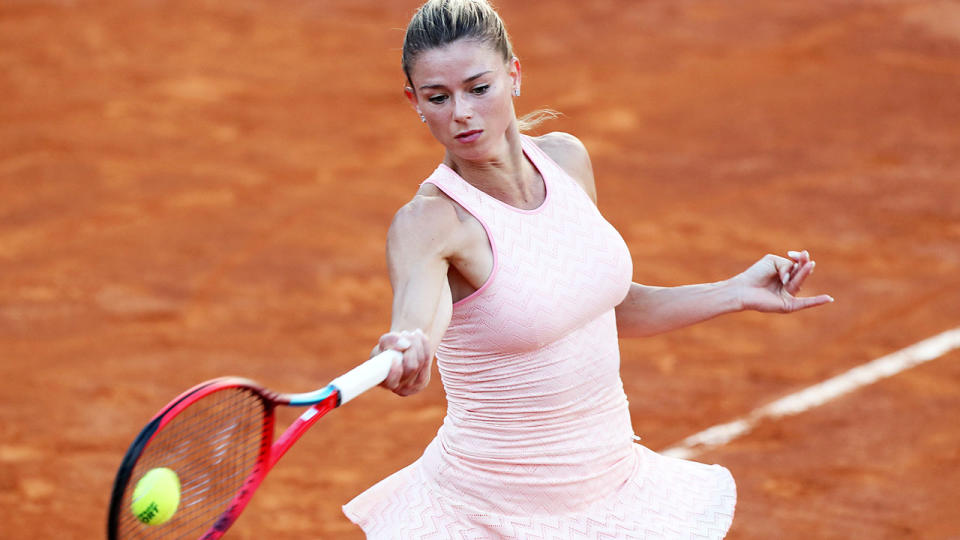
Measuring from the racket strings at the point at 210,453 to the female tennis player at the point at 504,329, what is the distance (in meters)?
0.32

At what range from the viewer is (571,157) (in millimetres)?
2986

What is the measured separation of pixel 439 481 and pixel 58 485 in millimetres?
3191

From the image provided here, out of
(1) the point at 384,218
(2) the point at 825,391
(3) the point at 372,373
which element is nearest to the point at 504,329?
(3) the point at 372,373

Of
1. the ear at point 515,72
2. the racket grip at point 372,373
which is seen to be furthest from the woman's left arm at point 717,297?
the racket grip at point 372,373

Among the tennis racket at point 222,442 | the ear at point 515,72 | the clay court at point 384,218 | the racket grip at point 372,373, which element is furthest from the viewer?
the clay court at point 384,218

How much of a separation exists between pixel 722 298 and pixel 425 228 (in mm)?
913

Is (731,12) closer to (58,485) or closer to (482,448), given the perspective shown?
(58,485)

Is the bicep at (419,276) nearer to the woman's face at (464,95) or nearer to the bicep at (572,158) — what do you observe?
the woman's face at (464,95)

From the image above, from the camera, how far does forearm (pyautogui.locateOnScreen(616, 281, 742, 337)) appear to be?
307cm

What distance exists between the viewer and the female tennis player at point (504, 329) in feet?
8.41

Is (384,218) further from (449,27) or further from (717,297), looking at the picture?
(449,27)

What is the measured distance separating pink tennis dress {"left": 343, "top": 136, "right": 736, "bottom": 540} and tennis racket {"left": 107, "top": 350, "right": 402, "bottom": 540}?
0.91 ft

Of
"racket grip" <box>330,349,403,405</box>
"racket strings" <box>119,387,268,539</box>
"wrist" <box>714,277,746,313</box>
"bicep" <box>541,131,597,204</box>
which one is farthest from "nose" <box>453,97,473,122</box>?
"wrist" <box>714,277,746,313</box>

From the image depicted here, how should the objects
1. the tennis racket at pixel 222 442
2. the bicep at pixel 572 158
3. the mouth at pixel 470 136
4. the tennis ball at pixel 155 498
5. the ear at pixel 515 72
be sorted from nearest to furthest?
the tennis racket at pixel 222 442 → the tennis ball at pixel 155 498 → the mouth at pixel 470 136 → the ear at pixel 515 72 → the bicep at pixel 572 158
